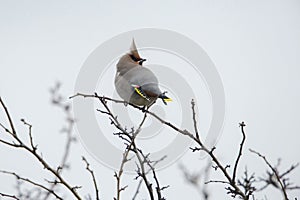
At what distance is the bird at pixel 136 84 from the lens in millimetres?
4089

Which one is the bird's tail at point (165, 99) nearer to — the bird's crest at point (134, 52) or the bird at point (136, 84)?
the bird at point (136, 84)

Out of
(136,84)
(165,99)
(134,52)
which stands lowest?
(165,99)

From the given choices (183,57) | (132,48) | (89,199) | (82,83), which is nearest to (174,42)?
(183,57)

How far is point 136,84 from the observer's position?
4254 mm

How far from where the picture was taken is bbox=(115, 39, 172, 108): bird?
4.09m

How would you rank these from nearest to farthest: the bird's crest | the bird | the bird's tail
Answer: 1. the bird's tail
2. the bird
3. the bird's crest

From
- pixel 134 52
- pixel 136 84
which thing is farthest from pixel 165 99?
pixel 134 52

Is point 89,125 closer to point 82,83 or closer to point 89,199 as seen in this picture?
point 82,83

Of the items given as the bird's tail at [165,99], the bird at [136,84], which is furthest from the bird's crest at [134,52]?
the bird's tail at [165,99]

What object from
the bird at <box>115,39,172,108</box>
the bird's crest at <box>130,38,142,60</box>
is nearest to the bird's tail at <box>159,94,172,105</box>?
the bird at <box>115,39,172,108</box>

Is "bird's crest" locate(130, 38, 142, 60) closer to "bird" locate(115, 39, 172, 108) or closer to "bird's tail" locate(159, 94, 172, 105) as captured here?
"bird" locate(115, 39, 172, 108)

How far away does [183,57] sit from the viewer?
343cm

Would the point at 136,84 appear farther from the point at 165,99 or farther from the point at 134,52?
the point at 134,52

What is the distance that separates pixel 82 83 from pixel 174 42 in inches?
37.7
